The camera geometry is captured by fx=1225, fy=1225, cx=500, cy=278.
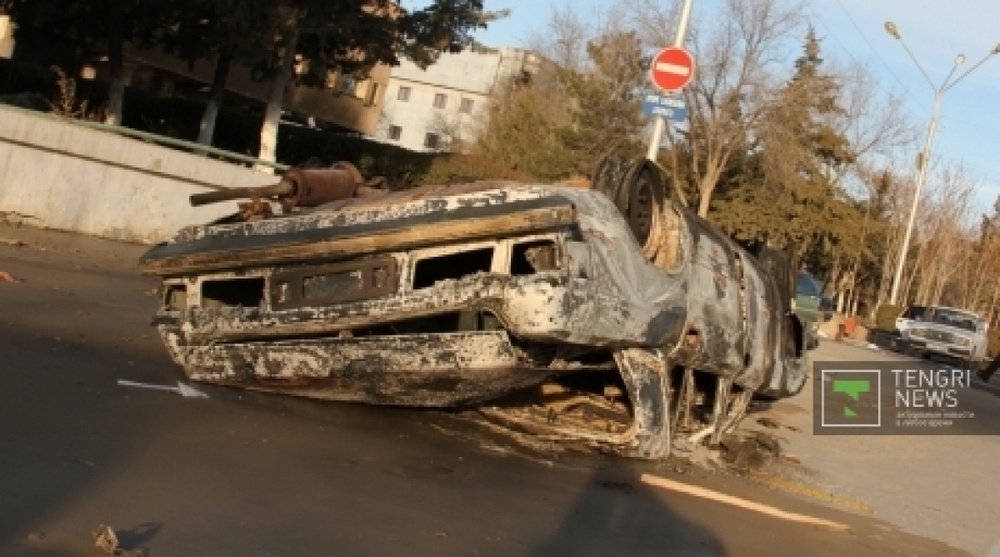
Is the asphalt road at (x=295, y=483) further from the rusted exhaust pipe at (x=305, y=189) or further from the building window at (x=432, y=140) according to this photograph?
the building window at (x=432, y=140)

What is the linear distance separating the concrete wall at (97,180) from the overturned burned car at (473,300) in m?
7.91

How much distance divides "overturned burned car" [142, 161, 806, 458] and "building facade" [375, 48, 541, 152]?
5838 centimetres

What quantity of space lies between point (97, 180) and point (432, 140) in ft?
194

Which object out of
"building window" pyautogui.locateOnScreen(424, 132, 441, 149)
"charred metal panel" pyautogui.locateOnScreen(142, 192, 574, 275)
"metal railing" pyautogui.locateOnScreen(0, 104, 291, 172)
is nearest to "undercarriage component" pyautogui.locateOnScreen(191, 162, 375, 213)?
"charred metal panel" pyautogui.locateOnScreen(142, 192, 574, 275)

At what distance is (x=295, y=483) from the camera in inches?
214

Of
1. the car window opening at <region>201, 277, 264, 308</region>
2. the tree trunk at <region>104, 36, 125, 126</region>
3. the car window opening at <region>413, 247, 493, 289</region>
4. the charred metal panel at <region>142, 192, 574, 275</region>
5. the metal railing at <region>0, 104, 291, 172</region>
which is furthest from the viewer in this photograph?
the tree trunk at <region>104, 36, 125, 126</region>

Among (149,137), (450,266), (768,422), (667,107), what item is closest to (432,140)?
(149,137)

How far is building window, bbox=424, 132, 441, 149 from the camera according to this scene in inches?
2862

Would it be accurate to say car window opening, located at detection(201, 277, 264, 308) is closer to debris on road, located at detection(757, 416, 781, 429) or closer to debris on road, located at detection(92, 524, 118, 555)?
debris on road, located at detection(92, 524, 118, 555)

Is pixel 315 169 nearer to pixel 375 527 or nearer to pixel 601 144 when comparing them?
pixel 375 527

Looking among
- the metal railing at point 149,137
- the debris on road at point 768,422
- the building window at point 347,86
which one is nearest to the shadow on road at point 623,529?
the debris on road at point 768,422

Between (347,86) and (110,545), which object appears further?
(347,86)

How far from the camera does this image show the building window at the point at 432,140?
72.7 m

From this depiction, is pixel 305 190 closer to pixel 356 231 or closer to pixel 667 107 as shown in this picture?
pixel 356 231
